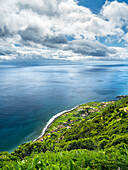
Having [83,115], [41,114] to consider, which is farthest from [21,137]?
[83,115]

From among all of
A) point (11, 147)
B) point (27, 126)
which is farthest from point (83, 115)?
point (11, 147)

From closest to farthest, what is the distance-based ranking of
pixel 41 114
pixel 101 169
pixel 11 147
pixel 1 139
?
pixel 101 169, pixel 11 147, pixel 1 139, pixel 41 114

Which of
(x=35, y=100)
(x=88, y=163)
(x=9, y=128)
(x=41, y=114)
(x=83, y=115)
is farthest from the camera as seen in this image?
(x=35, y=100)

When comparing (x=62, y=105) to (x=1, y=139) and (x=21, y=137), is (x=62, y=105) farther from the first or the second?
(x=1, y=139)

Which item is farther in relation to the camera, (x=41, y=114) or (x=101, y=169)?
(x=41, y=114)

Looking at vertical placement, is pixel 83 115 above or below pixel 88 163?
below

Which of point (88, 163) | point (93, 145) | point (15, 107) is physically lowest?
point (15, 107)

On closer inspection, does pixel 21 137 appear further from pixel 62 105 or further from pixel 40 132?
pixel 62 105
